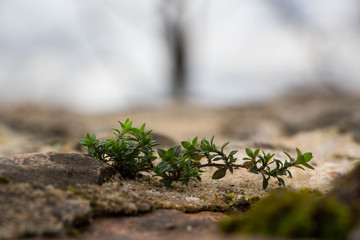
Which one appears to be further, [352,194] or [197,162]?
[197,162]

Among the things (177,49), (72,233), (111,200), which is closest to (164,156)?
(111,200)

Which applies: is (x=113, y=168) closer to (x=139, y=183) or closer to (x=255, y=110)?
(x=139, y=183)

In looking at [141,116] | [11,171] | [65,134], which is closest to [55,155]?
[11,171]

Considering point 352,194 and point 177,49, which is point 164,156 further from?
point 177,49

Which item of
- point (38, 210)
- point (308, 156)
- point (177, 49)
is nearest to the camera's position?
point (38, 210)

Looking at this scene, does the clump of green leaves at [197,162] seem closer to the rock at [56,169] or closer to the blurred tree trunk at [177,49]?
the rock at [56,169]

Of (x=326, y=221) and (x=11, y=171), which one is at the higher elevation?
(x=11, y=171)

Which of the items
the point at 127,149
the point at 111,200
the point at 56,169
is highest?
the point at 127,149
